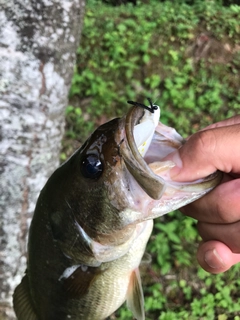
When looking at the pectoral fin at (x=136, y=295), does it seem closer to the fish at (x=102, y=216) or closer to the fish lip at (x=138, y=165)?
the fish at (x=102, y=216)

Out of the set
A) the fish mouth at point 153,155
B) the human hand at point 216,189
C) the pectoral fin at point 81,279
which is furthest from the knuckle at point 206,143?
the pectoral fin at point 81,279

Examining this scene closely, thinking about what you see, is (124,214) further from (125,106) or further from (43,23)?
(125,106)

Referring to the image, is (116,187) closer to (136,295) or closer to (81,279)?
(81,279)

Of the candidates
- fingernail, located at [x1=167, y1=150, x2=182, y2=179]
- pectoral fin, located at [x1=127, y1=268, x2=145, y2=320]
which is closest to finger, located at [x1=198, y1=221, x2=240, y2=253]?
fingernail, located at [x1=167, y1=150, x2=182, y2=179]

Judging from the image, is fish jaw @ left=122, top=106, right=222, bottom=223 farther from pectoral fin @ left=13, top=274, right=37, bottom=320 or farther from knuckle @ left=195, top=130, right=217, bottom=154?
pectoral fin @ left=13, top=274, right=37, bottom=320

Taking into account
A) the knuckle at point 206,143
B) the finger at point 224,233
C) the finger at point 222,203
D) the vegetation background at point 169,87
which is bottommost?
the vegetation background at point 169,87

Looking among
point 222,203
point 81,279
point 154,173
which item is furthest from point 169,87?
point 154,173
